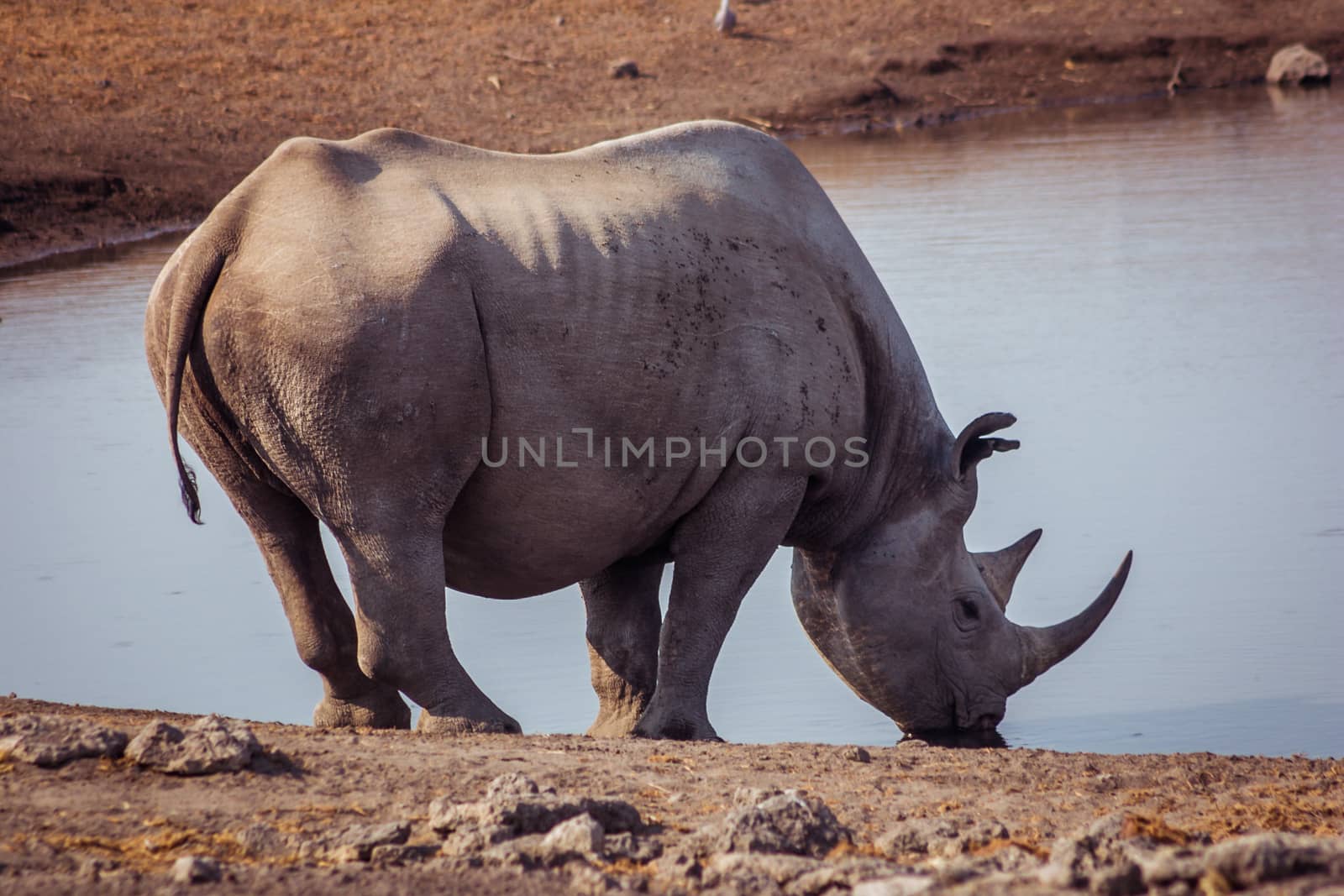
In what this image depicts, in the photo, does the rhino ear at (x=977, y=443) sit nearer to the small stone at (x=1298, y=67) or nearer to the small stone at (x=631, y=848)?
the small stone at (x=631, y=848)

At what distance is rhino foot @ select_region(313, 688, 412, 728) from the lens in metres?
6.25

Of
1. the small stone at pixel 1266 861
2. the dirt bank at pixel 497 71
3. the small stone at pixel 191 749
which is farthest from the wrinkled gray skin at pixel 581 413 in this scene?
the dirt bank at pixel 497 71

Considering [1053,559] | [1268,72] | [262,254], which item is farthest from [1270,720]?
[1268,72]

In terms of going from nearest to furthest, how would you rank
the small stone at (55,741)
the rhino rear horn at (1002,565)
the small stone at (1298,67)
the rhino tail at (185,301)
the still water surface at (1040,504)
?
the small stone at (55,741) < the rhino tail at (185,301) < the rhino rear horn at (1002,565) < the still water surface at (1040,504) < the small stone at (1298,67)

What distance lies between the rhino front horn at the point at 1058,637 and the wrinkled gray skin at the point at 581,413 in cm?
1

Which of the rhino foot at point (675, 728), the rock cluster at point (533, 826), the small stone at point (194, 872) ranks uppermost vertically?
the rhino foot at point (675, 728)

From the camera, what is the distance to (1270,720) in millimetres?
6703

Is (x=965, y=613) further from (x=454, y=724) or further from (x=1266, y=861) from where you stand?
(x=1266, y=861)

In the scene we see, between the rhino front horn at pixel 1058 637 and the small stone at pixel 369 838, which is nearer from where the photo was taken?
the small stone at pixel 369 838

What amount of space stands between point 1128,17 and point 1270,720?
23.9m

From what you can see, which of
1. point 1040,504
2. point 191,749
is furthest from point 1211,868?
point 1040,504

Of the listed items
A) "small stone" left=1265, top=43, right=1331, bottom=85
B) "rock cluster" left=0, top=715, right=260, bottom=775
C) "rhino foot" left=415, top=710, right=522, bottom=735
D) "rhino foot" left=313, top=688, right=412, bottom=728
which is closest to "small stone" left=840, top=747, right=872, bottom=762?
"rhino foot" left=415, top=710, right=522, bottom=735

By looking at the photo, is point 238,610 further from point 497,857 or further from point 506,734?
point 497,857

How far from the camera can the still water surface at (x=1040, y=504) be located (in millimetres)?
7207
